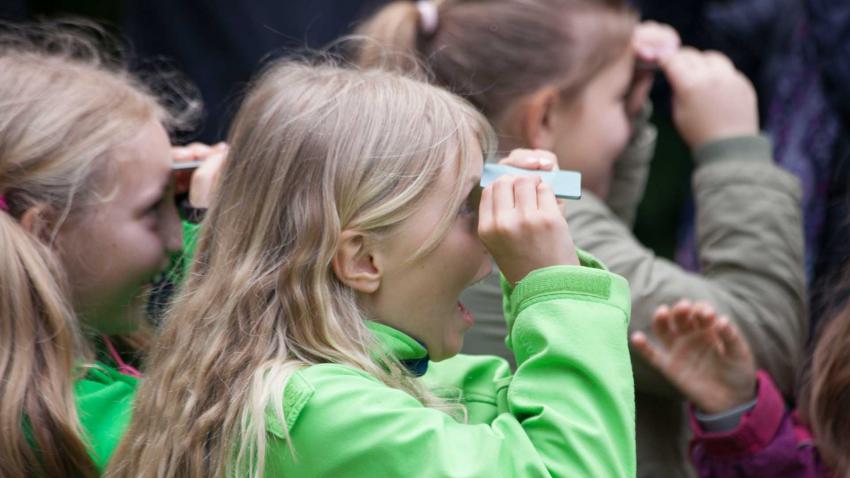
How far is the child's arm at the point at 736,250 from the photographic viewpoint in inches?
81.0

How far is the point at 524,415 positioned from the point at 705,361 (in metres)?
0.67

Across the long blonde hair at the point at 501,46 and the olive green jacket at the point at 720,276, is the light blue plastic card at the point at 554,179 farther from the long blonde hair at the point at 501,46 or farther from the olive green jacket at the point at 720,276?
the long blonde hair at the point at 501,46

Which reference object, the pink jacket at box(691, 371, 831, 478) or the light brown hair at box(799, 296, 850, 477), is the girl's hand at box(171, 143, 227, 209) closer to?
the pink jacket at box(691, 371, 831, 478)

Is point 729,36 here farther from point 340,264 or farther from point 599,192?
point 340,264


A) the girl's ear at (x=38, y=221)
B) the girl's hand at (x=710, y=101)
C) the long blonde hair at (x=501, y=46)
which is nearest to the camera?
the girl's ear at (x=38, y=221)

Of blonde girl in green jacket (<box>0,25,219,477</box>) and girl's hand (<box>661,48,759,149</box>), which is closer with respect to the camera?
blonde girl in green jacket (<box>0,25,219,477</box>)

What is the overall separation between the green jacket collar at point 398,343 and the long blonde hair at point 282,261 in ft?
0.07

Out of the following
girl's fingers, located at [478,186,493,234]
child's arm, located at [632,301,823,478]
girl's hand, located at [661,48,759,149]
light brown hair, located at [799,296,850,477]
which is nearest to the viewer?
girl's fingers, located at [478,186,493,234]

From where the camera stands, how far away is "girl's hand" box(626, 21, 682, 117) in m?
2.43

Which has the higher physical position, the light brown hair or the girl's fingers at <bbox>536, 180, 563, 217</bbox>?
the girl's fingers at <bbox>536, 180, 563, 217</bbox>

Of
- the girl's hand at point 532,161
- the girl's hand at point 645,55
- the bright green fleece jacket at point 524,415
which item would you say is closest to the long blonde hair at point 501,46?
the girl's hand at point 645,55

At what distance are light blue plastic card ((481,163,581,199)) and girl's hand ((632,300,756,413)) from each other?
18.2 inches

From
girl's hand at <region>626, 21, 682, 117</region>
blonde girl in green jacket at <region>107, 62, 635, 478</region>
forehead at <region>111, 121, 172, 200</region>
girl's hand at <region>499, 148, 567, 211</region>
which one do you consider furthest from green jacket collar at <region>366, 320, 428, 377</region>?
girl's hand at <region>626, 21, 682, 117</region>

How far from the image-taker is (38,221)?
1.73 m
